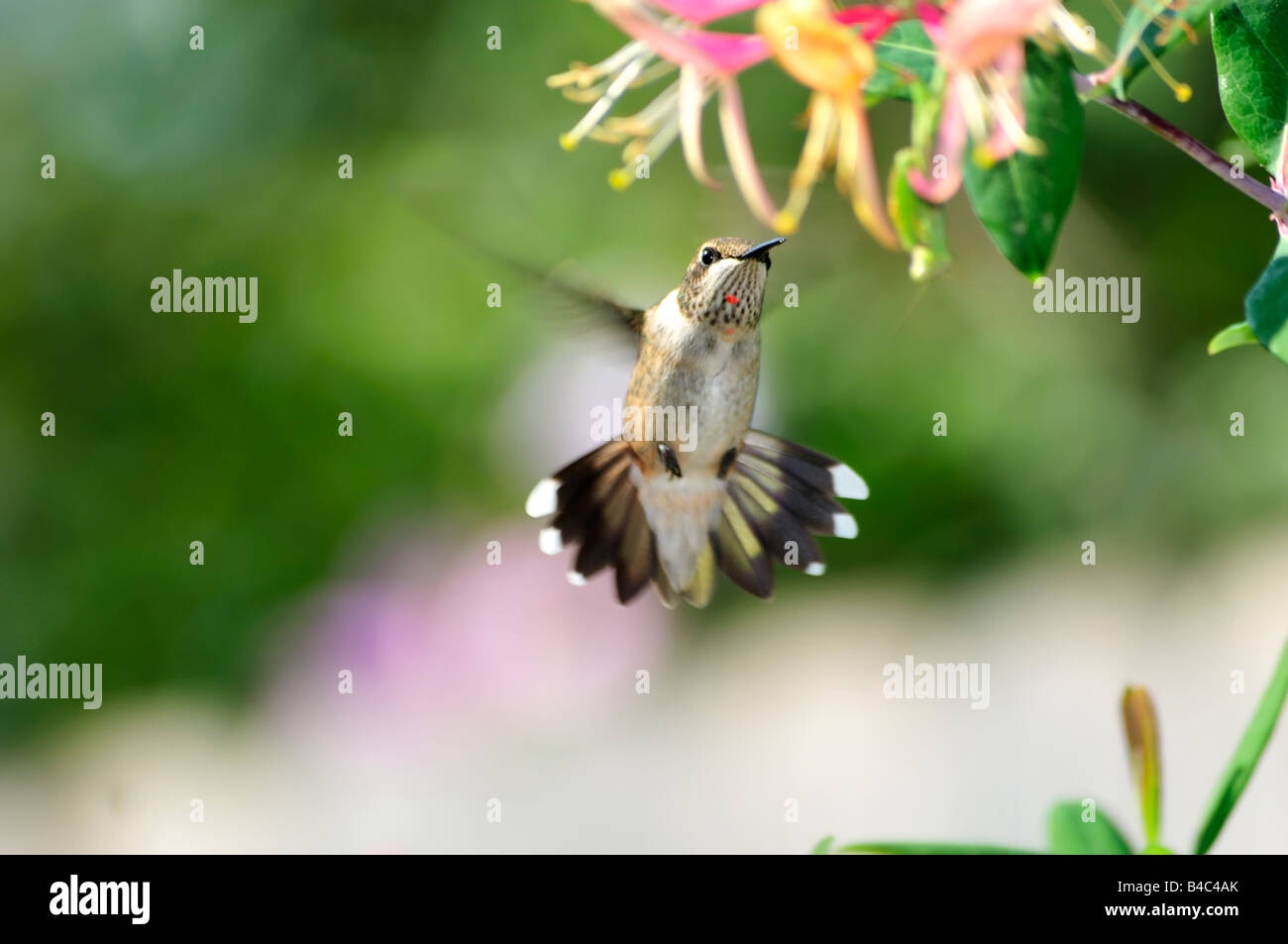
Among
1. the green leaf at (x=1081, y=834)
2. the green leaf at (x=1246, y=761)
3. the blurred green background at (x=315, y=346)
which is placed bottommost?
the green leaf at (x=1081, y=834)

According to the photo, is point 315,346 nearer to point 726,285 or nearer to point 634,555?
point 634,555

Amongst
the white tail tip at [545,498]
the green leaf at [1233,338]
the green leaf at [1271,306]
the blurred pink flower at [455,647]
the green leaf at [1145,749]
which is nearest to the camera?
the green leaf at [1271,306]

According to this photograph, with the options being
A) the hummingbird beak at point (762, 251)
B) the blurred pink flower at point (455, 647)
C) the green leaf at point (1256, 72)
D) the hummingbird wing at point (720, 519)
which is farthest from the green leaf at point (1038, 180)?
the blurred pink flower at point (455, 647)

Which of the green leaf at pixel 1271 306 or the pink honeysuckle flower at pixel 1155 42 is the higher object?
the pink honeysuckle flower at pixel 1155 42

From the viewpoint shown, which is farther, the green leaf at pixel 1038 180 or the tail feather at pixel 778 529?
the tail feather at pixel 778 529

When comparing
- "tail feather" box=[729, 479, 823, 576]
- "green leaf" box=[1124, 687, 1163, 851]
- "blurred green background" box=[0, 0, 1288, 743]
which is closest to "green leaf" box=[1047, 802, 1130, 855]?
"green leaf" box=[1124, 687, 1163, 851]

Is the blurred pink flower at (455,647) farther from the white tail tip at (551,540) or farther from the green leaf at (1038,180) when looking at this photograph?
the green leaf at (1038,180)

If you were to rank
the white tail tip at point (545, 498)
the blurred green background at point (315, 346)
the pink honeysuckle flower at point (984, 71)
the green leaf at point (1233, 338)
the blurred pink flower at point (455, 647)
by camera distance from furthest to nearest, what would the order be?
the blurred green background at point (315, 346) → the blurred pink flower at point (455, 647) → the white tail tip at point (545, 498) → the green leaf at point (1233, 338) → the pink honeysuckle flower at point (984, 71)
